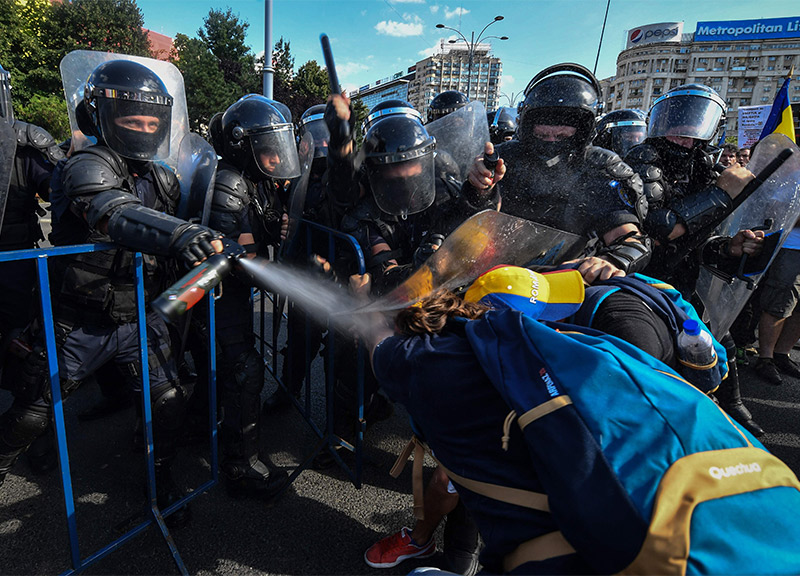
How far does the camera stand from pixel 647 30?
241 feet

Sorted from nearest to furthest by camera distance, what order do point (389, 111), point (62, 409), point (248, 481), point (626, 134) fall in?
point (62, 409) < point (248, 481) < point (389, 111) < point (626, 134)

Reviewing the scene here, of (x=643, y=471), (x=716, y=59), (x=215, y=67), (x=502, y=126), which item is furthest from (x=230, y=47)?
(x=716, y=59)

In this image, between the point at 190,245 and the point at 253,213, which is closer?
the point at 190,245

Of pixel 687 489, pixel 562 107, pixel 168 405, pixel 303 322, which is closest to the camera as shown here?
pixel 687 489

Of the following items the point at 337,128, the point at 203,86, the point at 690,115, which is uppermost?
the point at 203,86

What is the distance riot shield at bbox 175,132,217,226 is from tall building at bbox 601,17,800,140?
77432 mm

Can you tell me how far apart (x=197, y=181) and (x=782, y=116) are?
4172mm

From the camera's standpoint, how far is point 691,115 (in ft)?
10.8

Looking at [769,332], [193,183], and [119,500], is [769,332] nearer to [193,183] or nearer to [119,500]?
[193,183]

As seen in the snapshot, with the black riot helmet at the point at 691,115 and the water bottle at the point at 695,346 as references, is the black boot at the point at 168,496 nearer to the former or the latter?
the water bottle at the point at 695,346

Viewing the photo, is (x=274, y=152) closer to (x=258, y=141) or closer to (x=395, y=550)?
(x=258, y=141)

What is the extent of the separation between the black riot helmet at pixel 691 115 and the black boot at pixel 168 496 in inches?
162

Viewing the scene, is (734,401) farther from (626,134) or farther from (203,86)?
(203,86)

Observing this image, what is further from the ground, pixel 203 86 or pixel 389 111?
pixel 203 86
